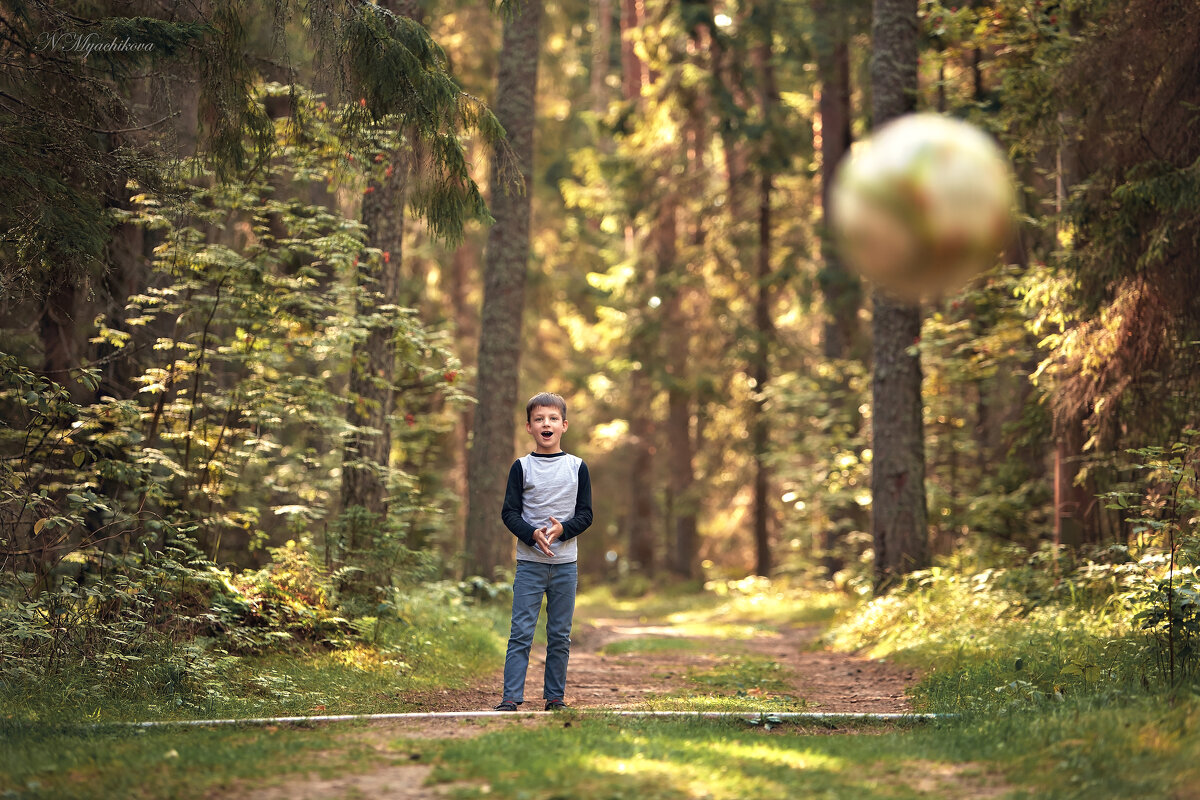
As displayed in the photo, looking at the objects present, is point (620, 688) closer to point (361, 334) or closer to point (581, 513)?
point (581, 513)

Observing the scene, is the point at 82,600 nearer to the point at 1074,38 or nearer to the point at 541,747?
the point at 541,747

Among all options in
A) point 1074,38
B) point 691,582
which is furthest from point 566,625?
point 691,582

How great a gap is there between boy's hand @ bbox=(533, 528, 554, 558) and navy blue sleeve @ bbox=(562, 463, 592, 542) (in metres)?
0.14

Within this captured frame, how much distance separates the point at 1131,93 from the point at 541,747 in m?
7.77

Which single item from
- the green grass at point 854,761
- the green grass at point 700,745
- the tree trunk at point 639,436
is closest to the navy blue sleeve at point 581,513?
the green grass at point 700,745

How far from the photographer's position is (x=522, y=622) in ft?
22.7

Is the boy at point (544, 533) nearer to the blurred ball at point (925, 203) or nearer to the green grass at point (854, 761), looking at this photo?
the green grass at point (854, 761)

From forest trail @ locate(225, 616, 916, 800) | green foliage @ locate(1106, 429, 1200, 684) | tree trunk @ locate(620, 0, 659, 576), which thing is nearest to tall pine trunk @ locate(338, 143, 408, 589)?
forest trail @ locate(225, 616, 916, 800)

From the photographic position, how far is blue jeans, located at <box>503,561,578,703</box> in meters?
6.86

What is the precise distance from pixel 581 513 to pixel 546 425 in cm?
62

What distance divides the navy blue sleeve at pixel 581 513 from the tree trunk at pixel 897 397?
22.9ft

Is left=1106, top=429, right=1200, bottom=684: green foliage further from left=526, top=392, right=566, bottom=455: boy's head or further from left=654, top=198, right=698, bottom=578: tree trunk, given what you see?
left=654, top=198, right=698, bottom=578: tree trunk

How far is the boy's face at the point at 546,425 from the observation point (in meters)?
6.96

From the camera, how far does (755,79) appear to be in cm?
2355
